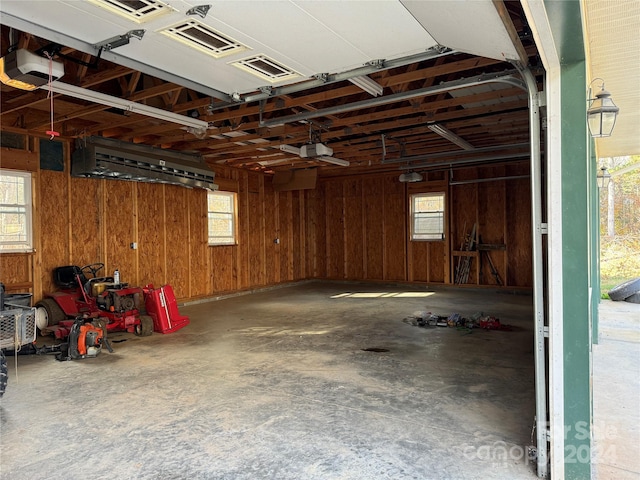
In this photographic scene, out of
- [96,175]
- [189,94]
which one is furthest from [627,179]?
[96,175]

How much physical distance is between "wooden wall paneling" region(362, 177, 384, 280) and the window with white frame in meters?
7.83

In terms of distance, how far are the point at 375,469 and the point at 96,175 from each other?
616 centimetres

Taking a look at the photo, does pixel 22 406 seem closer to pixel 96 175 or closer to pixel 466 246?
pixel 96 175

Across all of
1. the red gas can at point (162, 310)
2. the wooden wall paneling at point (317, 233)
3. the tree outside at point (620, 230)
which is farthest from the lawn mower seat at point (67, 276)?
the tree outside at point (620, 230)

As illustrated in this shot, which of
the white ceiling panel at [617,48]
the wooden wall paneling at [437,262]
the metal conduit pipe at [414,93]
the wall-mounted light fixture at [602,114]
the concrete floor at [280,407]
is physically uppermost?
the metal conduit pipe at [414,93]

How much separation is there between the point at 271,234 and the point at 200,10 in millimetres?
8765

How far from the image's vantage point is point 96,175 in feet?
21.9

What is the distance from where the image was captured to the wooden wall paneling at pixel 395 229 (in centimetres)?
1117

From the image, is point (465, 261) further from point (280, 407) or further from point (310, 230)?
point (280, 407)

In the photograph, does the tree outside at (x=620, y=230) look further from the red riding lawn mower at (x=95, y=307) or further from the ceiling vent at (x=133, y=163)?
the red riding lawn mower at (x=95, y=307)

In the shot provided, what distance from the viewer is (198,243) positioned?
29.4 feet

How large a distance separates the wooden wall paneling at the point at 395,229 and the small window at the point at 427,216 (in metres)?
0.25

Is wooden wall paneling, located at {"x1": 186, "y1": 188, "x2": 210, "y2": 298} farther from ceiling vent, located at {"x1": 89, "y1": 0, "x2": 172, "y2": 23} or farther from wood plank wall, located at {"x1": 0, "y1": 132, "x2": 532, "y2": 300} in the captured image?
ceiling vent, located at {"x1": 89, "y1": 0, "x2": 172, "y2": 23}

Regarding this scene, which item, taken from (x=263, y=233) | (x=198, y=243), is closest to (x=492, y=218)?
(x=263, y=233)
